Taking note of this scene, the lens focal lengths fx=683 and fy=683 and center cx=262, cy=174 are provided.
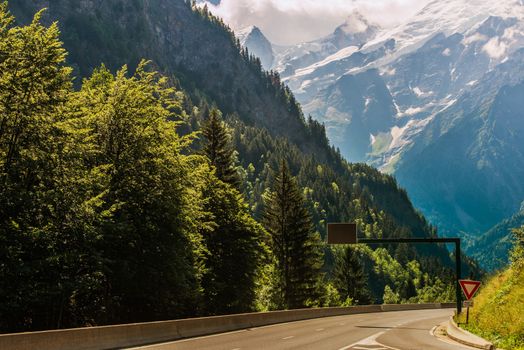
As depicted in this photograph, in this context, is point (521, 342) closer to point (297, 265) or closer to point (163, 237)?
point (163, 237)

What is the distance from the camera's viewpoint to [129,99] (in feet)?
131

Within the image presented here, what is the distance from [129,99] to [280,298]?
43886mm

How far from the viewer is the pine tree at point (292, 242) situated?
250 ft

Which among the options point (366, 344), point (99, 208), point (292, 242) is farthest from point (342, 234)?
point (366, 344)

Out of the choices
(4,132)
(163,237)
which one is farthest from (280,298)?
(4,132)

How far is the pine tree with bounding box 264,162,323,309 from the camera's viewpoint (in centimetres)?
7625

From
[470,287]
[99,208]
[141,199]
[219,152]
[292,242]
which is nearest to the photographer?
[470,287]

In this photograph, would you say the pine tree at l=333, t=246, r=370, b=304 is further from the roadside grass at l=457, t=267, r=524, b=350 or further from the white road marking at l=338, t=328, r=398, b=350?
the white road marking at l=338, t=328, r=398, b=350

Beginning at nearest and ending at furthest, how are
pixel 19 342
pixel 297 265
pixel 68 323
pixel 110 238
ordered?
pixel 19 342, pixel 68 323, pixel 110 238, pixel 297 265

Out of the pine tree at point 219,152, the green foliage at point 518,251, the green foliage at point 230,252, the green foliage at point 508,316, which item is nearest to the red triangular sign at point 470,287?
the green foliage at point 508,316

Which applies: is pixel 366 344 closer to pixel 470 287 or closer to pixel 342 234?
pixel 470 287

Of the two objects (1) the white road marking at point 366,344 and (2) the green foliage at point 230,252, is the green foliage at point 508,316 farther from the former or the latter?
(2) the green foliage at point 230,252

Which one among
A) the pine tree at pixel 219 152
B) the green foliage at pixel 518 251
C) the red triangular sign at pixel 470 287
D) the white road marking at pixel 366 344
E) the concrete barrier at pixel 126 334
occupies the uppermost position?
the pine tree at pixel 219 152

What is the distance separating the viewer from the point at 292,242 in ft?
251
